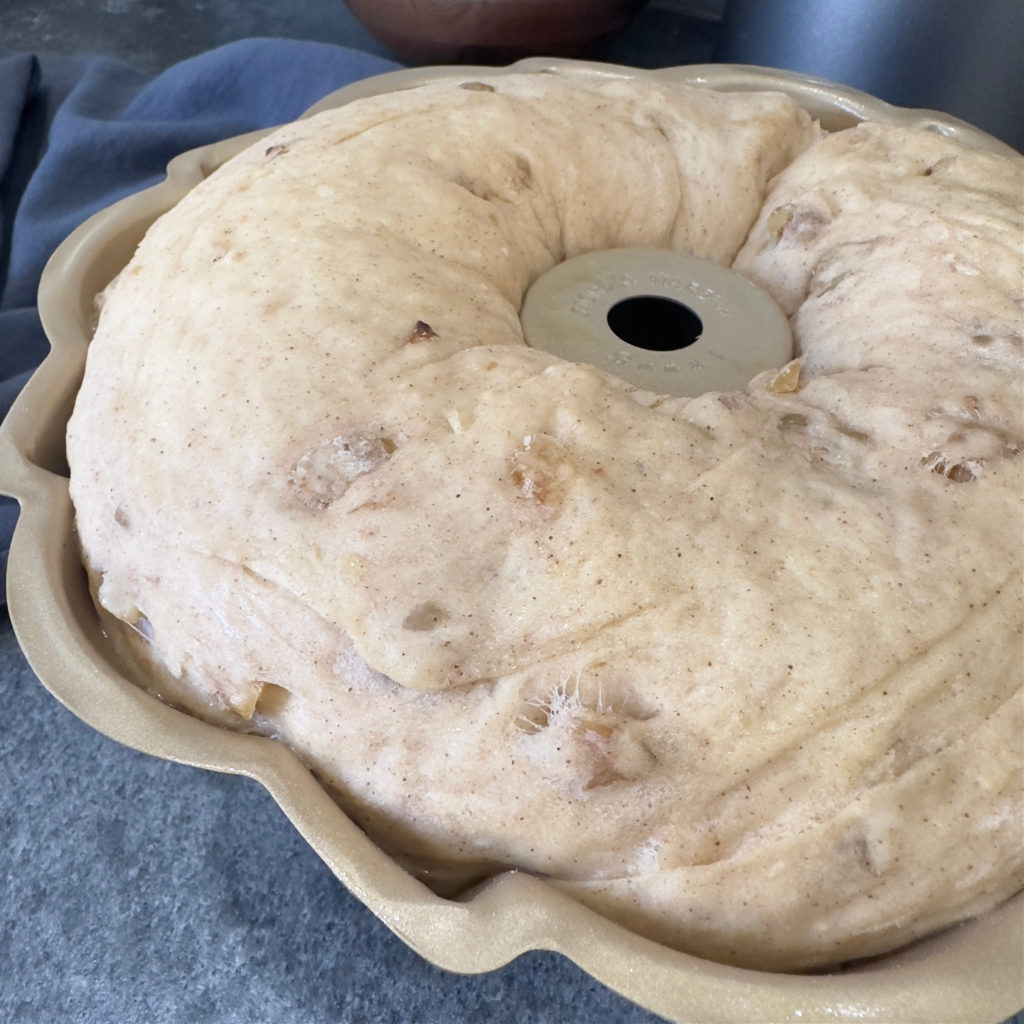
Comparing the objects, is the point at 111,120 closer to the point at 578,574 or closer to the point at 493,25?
the point at 493,25

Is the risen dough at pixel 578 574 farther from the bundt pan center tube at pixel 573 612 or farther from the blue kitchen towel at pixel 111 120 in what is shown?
the blue kitchen towel at pixel 111 120

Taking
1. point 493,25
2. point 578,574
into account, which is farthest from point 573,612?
point 493,25

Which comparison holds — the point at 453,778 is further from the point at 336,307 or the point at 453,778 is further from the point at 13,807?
the point at 13,807

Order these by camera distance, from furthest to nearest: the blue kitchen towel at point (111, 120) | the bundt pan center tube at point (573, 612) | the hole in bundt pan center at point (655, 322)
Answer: the blue kitchen towel at point (111, 120) → the hole in bundt pan center at point (655, 322) → the bundt pan center tube at point (573, 612)

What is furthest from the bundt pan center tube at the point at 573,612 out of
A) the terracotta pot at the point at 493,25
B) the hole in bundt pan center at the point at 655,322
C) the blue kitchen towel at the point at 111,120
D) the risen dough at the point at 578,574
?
the terracotta pot at the point at 493,25

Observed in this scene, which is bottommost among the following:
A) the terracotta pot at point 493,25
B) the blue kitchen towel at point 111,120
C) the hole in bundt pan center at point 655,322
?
the blue kitchen towel at point 111,120

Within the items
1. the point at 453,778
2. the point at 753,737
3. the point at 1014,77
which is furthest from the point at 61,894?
the point at 1014,77
